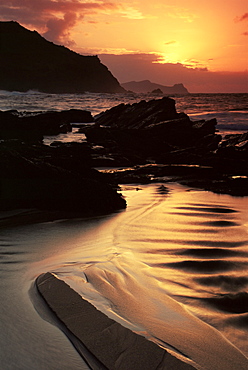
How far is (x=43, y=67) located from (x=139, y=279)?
154074mm

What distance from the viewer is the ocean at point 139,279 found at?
1.92 metres

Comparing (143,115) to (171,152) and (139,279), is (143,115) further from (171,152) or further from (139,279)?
(139,279)

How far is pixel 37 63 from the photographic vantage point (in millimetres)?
151125

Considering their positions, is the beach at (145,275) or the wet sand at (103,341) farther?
the beach at (145,275)

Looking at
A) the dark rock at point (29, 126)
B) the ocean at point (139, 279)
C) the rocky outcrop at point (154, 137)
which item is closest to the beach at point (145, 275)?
the ocean at point (139, 279)

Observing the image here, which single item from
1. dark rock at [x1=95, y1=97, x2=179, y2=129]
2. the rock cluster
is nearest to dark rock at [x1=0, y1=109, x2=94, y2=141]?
the rock cluster

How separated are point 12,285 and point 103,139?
35.1 ft

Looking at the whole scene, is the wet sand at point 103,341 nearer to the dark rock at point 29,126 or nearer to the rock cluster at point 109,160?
the rock cluster at point 109,160

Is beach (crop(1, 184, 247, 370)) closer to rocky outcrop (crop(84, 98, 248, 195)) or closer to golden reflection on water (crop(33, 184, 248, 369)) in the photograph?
golden reflection on water (crop(33, 184, 248, 369))

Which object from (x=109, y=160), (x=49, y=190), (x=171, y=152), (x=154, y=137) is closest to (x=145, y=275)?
(x=49, y=190)

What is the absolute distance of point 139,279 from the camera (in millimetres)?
2787

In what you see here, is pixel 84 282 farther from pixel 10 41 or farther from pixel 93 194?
pixel 10 41

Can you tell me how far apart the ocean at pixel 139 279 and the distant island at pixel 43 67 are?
437ft

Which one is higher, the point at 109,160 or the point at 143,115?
the point at 143,115
